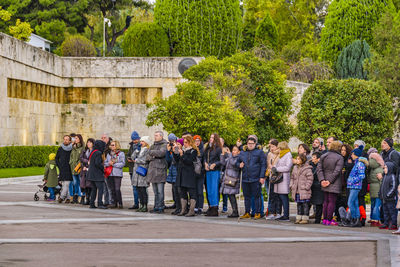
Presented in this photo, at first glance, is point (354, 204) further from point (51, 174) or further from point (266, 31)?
point (266, 31)

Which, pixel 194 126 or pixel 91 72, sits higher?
pixel 91 72

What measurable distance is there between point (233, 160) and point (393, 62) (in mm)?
24212

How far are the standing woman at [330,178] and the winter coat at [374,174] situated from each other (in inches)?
23.2

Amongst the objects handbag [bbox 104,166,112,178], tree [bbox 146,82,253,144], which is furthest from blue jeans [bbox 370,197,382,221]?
tree [bbox 146,82,253,144]

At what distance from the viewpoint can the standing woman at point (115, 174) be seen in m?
16.7

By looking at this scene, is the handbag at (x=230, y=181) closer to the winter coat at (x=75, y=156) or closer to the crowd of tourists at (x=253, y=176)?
the crowd of tourists at (x=253, y=176)

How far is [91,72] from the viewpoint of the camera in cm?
3759

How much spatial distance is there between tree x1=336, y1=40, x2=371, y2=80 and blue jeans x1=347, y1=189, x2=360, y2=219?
3541cm

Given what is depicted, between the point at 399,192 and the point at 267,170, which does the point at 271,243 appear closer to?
A: the point at 399,192

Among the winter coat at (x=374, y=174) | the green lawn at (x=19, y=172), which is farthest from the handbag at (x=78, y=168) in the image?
the green lawn at (x=19, y=172)

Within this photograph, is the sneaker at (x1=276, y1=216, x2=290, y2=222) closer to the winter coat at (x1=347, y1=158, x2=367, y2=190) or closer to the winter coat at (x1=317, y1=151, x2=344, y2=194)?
the winter coat at (x1=317, y1=151, x2=344, y2=194)

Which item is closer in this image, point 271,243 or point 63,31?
point 271,243

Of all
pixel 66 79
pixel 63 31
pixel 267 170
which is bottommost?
pixel 267 170

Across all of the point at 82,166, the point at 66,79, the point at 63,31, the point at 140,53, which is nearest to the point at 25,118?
the point at 66,79
